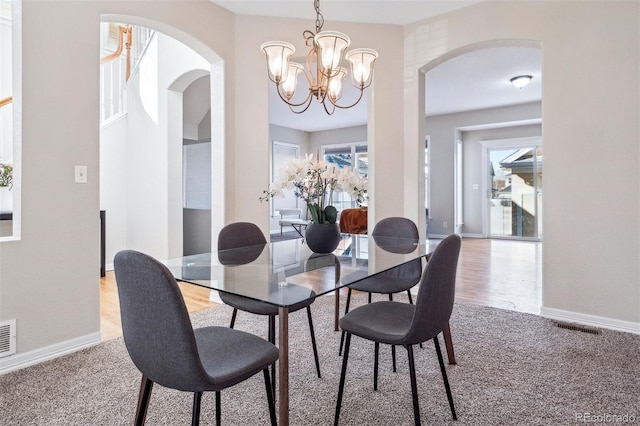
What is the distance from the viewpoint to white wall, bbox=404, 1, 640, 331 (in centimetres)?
263

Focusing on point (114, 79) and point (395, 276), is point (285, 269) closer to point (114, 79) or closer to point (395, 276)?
point (395, 276)

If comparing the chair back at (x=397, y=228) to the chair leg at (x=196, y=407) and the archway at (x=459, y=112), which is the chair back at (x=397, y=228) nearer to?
the chair leg at (x=196, y=407)

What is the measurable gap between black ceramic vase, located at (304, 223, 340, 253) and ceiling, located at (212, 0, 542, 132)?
7.19 ft

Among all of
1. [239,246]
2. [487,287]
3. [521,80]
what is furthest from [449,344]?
[521,80]

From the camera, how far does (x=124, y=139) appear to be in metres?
4.87

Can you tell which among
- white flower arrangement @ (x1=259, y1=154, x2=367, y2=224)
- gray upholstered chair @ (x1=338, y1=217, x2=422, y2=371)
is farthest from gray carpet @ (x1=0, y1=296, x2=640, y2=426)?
white flower arrangement @ (x1=259, y1=154, x2=367, y2=224)

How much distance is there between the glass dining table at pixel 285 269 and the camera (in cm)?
122

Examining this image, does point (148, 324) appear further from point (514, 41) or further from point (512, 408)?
point (514, 41)

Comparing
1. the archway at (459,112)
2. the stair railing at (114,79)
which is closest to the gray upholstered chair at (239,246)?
the archway at (459,112)

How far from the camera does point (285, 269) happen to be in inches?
71.4

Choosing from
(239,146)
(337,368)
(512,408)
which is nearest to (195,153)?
(239,146)

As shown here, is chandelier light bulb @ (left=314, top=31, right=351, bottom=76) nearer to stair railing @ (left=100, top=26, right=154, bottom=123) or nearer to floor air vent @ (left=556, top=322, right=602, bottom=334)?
floor air vent @ (left=556, top=322, right=602, bottom=334)

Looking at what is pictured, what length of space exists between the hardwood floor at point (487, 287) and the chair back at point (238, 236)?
1098 mm

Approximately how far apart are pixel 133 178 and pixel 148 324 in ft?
14.1
